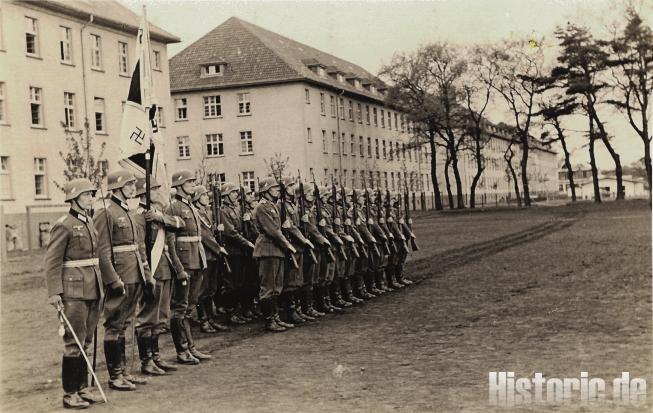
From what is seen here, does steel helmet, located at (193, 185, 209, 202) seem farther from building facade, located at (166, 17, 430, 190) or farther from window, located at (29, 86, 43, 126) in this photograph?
building facade, located at (166, 17, 430, 190)

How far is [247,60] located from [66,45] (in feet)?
72.5

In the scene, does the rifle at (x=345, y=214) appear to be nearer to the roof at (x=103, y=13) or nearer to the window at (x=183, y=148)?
the roof at (x=103, y=13)

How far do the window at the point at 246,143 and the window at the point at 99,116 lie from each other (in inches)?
724

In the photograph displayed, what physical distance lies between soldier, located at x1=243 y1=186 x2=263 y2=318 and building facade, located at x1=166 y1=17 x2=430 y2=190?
36034 mm

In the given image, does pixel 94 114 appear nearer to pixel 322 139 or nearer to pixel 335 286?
pixel 322 139

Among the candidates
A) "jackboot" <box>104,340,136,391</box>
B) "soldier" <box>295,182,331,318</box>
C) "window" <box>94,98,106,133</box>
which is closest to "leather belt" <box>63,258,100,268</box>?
"jackboot" <box>104,340,136,391</box>

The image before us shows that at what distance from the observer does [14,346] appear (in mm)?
10438

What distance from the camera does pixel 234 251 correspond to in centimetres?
1153

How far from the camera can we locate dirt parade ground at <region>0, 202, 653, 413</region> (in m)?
6.70

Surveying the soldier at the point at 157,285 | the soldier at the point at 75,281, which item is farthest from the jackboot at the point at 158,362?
the soldier at the point at 75,281

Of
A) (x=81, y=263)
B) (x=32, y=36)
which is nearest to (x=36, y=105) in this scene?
(x=32, y=36)

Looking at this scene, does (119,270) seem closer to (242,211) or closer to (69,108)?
(242,211)

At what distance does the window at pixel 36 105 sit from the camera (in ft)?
101

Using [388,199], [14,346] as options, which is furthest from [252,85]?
[14,346]
